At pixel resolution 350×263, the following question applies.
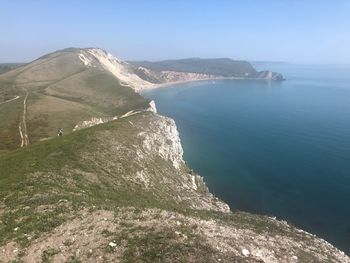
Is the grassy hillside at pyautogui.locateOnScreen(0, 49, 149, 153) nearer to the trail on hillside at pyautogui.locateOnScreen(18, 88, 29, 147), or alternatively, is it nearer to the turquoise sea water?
the trail on hillside at pyautogui.locateOnScreen(18, 88, 29, 147)

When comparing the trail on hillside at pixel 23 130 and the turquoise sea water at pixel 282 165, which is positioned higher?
the trail on hillside at pixel 23 130

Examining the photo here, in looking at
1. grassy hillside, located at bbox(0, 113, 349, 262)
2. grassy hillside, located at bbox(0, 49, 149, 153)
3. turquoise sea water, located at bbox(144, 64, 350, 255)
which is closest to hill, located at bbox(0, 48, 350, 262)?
grassy hillside, located at bbox(0, 113, 349, 262)

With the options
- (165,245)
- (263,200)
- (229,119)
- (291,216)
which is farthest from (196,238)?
(229,119)

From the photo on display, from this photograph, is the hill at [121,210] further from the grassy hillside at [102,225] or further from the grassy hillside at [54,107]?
the grassy hillside at [54,107]

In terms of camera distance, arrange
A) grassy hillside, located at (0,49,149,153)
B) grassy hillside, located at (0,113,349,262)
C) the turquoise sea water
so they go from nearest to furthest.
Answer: grassy hillside, located at (0,113,349,262), the turquoise sea water, grassy hillside, located at (0,49,149,153)

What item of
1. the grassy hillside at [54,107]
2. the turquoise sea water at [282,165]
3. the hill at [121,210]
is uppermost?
the hill at [121,210]

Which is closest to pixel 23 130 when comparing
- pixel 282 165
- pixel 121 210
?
pixel 282 165

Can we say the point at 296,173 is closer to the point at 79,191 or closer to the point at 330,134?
the point at 330,134

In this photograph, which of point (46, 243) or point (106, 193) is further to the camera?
point (106, 193)

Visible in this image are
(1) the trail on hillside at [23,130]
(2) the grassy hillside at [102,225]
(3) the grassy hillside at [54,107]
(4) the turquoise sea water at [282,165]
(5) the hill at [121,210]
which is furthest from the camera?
(3) the grassy hillside at [54,107]

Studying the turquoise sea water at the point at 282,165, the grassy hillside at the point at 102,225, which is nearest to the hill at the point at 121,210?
the grassy hillside at the point at 102,225

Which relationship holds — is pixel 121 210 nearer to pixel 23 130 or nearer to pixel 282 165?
pixel 23 130
